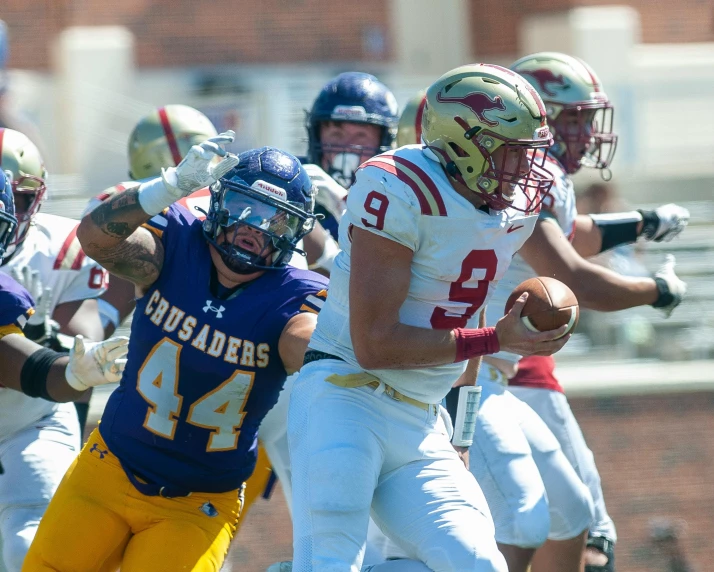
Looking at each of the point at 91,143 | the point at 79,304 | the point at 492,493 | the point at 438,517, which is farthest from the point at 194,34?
the point at 438,517

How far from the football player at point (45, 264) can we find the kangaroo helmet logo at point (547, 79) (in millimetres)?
1876

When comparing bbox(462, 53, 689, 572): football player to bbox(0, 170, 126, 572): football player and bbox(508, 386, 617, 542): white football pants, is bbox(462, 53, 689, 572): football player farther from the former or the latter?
bbox(0, 170, 126, 572): football player

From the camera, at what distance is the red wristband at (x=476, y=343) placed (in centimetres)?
331

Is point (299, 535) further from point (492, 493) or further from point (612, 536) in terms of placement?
point (612, 536)

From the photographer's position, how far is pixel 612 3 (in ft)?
45.3

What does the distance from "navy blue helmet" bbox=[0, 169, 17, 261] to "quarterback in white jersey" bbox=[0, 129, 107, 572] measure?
294mm

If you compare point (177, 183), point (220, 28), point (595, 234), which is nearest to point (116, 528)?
point (177, 183)

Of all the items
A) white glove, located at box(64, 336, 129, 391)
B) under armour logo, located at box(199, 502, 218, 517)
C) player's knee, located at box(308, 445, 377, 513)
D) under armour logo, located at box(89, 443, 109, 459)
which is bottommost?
under armour logo, located at box(199, 502, 218, 517)

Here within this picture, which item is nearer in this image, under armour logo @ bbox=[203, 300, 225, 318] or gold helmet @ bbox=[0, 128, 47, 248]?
under armour logo @ bbox=[203, 300, 225, 318]

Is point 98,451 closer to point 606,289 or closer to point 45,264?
point 45,264

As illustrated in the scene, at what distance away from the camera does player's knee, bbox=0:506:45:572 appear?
14.1ft

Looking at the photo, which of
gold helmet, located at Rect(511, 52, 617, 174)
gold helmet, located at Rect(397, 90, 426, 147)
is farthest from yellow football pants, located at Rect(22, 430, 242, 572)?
gold helmet, located at Rect(397, 90, 426, 147)

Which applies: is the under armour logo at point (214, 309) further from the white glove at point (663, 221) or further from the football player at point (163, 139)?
the football player at point (163, 139)

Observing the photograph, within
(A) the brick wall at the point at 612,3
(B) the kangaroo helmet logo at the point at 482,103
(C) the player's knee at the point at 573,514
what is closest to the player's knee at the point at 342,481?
(B) the kangaroo helmet logo at the point at 482,103
